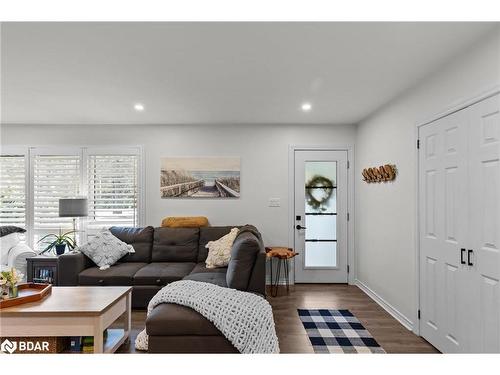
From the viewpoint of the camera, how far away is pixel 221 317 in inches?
75.4

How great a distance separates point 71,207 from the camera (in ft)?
13.0

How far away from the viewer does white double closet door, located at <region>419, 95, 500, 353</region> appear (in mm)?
1908

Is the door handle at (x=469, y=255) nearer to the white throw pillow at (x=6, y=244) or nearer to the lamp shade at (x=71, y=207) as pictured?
the lamp shade at (x=71, y=207)

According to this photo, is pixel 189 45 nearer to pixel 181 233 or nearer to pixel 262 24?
pixel 262 24

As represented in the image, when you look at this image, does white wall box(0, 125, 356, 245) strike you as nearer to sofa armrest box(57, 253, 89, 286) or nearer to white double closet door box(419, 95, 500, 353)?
sofa armrest box(57, 253, 89, 286)

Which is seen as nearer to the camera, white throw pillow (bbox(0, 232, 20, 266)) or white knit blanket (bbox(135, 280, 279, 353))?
white knit blanket (bbox(135, 280, 279, 353))

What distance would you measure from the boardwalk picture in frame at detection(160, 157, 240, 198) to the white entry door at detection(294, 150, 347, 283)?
100 cm

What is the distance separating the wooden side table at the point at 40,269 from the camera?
12.2 feet

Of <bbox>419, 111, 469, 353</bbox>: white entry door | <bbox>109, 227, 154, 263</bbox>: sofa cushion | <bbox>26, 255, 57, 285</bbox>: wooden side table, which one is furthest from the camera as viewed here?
<bbox>109, 227, 154, 263</bbox>: sofa cushion

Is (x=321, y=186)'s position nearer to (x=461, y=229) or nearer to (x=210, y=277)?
(x=210, y=277)

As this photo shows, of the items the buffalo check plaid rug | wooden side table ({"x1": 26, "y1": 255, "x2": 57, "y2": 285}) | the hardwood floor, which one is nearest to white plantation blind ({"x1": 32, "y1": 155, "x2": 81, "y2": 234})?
wooden side table ({"x1": 26, "y1": 255, "x2": 57, "y2": 285})

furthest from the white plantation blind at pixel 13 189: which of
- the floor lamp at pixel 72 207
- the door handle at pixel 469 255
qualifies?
the door handle at pixel 469 255

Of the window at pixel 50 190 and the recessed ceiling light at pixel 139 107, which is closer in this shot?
the recessed ceiling light at pixel 139 107

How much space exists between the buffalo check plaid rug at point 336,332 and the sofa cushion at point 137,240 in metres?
2.13
